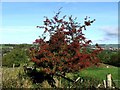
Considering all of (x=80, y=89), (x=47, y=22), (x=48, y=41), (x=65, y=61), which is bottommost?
(x=80, y=89)

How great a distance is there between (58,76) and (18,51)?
1167 cm

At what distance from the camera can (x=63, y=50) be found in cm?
1123

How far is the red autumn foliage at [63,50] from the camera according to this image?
11.1m

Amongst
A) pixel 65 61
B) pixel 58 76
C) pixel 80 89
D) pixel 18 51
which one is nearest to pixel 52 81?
pixel 58 76

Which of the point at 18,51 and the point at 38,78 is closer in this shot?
the point at 38,78

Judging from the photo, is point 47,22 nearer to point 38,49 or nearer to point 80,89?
point 38,49

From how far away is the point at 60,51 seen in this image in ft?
36.8

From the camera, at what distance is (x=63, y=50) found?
36.8 ft

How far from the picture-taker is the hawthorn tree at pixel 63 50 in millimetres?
11102

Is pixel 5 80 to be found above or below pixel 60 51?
below

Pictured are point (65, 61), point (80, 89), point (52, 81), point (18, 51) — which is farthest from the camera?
point (18, 51)

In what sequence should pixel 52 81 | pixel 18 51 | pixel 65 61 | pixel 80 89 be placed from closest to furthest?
pixel 80 89 → pixel 65 61 → pixel 52 81 → pixel 18 51

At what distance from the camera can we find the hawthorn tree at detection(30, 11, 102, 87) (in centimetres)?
1110

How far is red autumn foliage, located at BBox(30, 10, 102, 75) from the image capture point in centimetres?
1110
